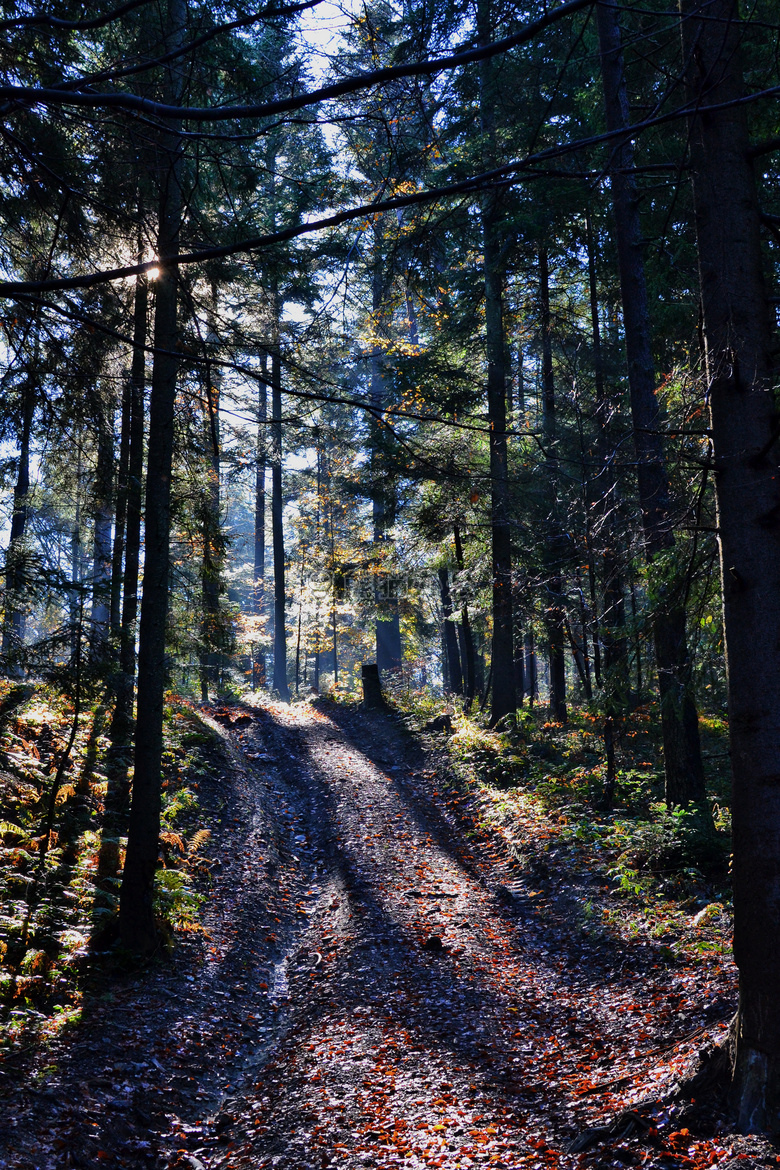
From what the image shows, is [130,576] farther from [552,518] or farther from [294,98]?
[294,98]

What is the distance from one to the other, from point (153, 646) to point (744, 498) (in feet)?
18.2

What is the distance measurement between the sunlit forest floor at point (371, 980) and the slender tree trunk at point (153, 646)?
1.24 ft

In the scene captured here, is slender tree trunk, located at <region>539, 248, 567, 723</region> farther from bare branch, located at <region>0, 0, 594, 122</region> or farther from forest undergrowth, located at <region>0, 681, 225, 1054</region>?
bare branch, located at <region>0, 0, 594, 122</region>

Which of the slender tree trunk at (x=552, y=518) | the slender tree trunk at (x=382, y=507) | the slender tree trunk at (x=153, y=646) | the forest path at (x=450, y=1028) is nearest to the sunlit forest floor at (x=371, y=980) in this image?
the forest path at (x=450, y=1028)

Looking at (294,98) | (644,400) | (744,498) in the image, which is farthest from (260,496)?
(294,98)

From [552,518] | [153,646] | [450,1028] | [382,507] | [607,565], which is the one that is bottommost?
[450,1028]

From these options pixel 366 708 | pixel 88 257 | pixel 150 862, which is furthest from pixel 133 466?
pixel 366 708

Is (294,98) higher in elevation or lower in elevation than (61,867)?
higher

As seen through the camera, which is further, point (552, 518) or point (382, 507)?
point (382, 507)

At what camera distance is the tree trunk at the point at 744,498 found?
3.49m

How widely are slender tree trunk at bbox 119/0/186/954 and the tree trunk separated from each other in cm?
476

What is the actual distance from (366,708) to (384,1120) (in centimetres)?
1597

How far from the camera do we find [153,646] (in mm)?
7008

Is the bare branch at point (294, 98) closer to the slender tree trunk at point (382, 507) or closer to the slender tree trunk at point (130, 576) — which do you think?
the slender tree trunk at point (382, 507)
